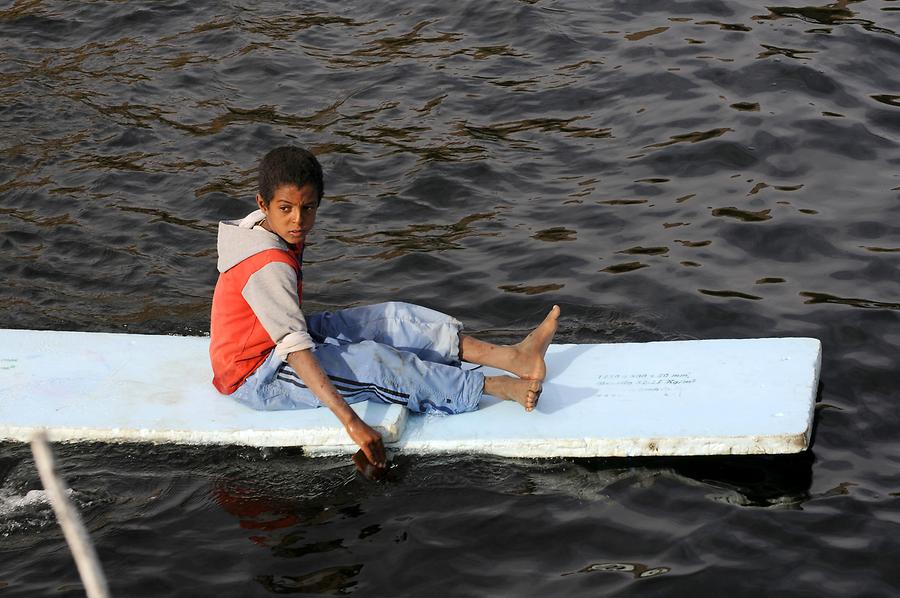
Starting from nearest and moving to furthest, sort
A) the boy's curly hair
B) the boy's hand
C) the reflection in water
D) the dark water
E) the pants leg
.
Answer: the reflection in water, the dark water, the boy's hand, the boy's curly hair, the pants leg

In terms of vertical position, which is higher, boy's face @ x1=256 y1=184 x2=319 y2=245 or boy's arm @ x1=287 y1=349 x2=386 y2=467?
boy's face @ x1=256 y1=184 x2=319 y2=245

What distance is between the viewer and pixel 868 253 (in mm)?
6000

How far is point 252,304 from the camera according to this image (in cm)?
430

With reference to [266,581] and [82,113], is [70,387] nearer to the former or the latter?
[266,581]

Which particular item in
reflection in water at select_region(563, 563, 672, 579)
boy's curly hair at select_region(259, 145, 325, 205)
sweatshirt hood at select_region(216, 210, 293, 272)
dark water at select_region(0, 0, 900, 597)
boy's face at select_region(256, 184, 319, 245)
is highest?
boy's curly hair at select_region(259, 145, 325, 205)

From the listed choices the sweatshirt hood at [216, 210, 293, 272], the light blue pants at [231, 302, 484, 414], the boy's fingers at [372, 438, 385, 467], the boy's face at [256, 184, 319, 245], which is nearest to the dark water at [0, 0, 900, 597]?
the boy's fingers at [372, 438, 385, 467]

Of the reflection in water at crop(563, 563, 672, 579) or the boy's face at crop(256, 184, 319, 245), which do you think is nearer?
the reflection in water at crop(563, 563, 672, 579)

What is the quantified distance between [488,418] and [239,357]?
103 centimetres

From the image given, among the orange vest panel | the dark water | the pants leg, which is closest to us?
the dark water

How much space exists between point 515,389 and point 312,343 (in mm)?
827

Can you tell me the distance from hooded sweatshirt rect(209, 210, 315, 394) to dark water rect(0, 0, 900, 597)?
1.25 feet

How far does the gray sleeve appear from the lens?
423 centimetres

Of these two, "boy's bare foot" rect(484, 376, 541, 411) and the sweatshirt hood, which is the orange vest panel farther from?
"boy's bare foot" rect(484, 376, 541, 411)

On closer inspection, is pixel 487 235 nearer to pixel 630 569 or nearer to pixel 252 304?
pixel 252 304
